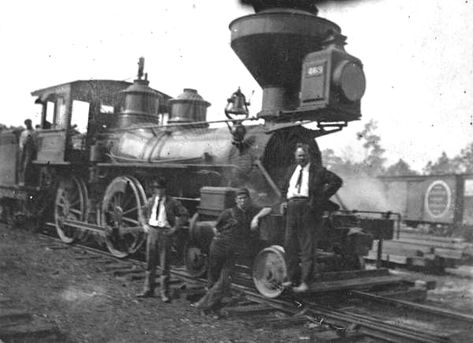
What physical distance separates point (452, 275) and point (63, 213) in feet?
24.9

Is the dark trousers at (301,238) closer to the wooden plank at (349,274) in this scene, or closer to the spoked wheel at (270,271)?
the spoked wheel at (270,271)

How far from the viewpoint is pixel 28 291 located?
5.64m

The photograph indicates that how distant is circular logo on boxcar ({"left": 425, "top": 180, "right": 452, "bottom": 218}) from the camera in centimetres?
1588

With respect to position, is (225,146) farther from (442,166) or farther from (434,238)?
(442,166)

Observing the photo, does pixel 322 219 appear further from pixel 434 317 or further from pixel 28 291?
pixel 28 291

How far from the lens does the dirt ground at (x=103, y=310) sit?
438cm

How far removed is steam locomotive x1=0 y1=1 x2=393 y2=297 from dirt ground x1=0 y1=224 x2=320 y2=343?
1.06 metres

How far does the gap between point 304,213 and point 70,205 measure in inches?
235

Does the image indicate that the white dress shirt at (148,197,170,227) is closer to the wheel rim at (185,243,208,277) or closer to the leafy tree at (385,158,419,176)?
the wheel rim at (185,243,208,277)

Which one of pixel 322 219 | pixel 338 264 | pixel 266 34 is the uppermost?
pixel 266 34

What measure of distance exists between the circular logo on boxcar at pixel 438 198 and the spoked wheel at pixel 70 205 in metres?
11.1

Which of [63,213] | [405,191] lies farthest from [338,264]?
[405,191]

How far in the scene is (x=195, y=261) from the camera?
676cm

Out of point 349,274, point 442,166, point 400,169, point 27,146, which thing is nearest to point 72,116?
point 27,146
